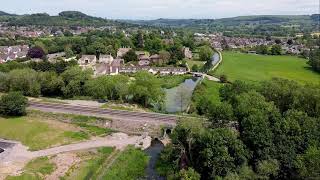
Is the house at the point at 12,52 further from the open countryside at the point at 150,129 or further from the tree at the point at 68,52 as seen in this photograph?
the open countryside at the point at 150,129

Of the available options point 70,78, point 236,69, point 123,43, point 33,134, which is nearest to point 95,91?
point 70,78

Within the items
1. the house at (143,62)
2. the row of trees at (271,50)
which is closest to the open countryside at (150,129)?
the house at (143,62)

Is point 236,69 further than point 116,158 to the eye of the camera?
Yes

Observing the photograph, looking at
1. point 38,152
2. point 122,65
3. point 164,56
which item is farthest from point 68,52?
point 38,152

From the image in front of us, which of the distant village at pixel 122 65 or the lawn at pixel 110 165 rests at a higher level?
the distant village at pixel 122 65

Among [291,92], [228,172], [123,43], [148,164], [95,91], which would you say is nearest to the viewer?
[228,172]

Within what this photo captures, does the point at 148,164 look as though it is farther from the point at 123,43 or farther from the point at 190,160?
the point at 123,43

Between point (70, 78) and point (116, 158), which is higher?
point (70, 78)

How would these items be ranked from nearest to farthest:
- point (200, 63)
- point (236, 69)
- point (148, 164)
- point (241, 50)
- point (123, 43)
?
point (148, 164), point (236, 69), point (200, 63), point (123, 43), point (241, 50)
